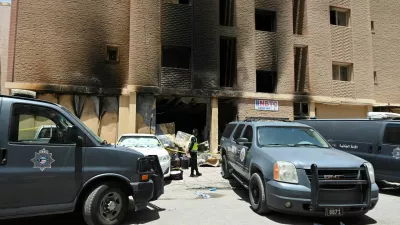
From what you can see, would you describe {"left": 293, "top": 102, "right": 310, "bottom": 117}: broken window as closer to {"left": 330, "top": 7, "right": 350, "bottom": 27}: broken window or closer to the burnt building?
the burnt building

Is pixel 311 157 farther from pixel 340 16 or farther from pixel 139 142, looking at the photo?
pixel 340 16

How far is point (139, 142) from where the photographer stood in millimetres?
10797

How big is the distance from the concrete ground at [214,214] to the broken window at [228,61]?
10.5 meters

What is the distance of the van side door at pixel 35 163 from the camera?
441cm

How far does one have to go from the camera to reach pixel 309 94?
18.1m

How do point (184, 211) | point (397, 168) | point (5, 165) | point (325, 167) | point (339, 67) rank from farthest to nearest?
point (339, 67) → point (397, 168) → point (184, 211) → point (325, 167) → point (5, 165)

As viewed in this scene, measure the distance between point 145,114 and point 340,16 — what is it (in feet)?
48.0

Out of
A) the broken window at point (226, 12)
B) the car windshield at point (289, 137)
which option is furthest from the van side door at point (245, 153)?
the broken window at point (226, 12)

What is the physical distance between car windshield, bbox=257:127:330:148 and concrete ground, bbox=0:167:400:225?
4.92 feet

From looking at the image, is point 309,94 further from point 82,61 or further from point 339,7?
point 82,61

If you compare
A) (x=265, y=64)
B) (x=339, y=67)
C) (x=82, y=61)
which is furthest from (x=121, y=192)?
(x=339, y=67)

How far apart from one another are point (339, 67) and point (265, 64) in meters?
5.41

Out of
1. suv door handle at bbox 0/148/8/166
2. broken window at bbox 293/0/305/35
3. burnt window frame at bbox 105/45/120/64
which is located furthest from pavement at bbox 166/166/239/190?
broken window at bbox 293/0/305/35

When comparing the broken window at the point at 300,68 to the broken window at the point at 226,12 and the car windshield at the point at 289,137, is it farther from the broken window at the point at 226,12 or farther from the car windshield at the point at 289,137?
the car windshield at the point at 289,137
